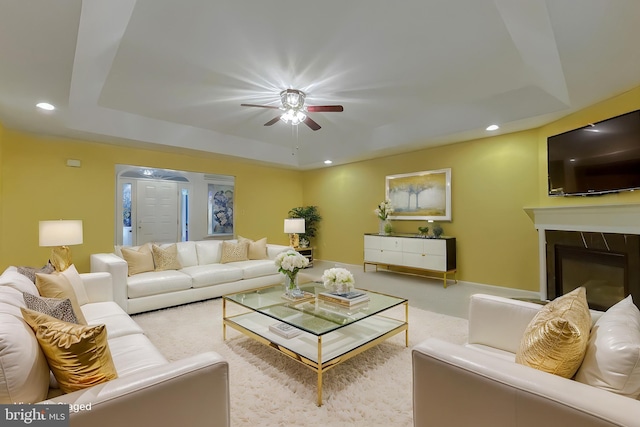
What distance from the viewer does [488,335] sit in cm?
191

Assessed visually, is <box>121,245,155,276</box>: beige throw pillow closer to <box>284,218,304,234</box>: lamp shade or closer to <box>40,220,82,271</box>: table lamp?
<box>40,220,82,271</box>: table lamp

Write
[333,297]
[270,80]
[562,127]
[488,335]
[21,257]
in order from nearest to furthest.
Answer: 1. [488,335]
2. [333,297]
3. [270,80]
4. [562,127]
5. [21,257]

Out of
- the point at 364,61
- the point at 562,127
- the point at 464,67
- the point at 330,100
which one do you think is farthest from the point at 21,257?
the point at 562,127

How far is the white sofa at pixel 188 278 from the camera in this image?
11.2ft

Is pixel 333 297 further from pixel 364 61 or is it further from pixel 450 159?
pixel 450 159

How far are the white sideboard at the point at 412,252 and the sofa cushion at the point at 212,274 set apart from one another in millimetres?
2728

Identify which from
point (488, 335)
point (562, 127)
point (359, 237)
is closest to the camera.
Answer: point (488, 335)

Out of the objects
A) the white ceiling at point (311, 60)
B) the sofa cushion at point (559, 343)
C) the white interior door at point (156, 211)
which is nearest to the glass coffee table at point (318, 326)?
the sofa cushion at point (559, 343)

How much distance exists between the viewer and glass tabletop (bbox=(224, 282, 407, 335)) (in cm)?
229

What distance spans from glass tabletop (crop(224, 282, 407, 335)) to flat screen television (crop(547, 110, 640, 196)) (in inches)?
105

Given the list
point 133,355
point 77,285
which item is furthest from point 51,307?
point 77,285

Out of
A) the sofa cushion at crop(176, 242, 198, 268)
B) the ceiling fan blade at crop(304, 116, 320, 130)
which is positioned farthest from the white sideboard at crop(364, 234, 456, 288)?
the sofa cushion at crop(176, 242, 198, 268)

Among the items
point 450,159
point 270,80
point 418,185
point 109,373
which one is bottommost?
point 109,373

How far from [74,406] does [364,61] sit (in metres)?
3.12
